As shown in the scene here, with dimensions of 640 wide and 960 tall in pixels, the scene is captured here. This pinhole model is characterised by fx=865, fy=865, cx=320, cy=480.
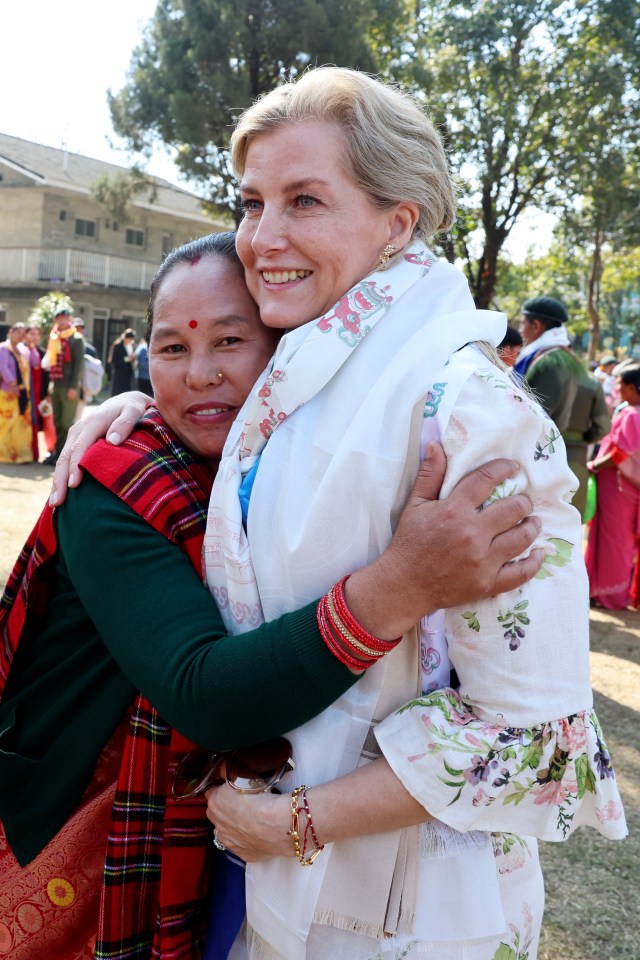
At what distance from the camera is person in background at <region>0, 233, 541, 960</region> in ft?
4.33

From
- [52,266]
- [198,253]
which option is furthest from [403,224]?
[52,266]

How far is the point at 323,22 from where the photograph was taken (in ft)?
55.1

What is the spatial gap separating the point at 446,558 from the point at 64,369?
37.2ft

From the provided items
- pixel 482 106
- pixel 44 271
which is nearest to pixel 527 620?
pixel 482 106

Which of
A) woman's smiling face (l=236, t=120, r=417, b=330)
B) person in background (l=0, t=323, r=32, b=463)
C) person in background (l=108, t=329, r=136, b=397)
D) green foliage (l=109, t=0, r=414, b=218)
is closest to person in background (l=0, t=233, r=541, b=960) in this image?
woman's smiling face (l=236, t=120, r=417, b=330)

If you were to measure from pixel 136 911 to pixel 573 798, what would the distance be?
0.80 metres

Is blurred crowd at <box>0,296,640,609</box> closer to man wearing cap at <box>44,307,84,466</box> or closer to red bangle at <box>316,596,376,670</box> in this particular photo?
red bangle at <box>316,596,376,670</box>

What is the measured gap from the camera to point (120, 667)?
1.54m

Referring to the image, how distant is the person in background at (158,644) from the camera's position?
132cm

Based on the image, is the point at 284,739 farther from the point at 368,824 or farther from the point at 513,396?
the point at 513,396

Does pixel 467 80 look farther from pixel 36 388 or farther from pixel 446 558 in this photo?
pixel 446 558

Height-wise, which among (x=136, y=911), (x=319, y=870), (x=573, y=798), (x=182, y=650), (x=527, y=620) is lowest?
(x=136, y=911)

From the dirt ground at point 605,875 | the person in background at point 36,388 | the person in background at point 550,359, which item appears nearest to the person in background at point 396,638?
the dirt ground at point 605,875

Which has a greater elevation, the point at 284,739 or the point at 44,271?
the point at 44,271
